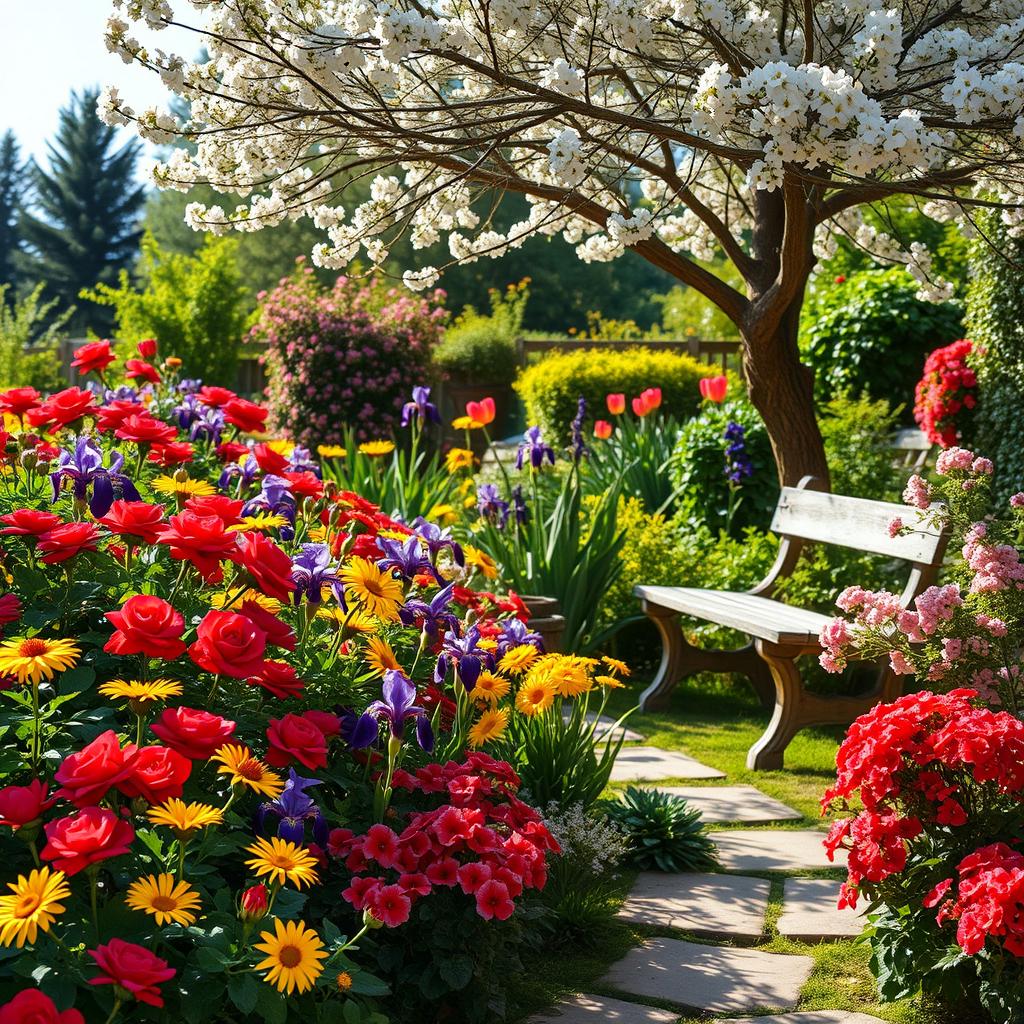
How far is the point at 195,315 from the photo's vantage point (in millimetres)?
15477

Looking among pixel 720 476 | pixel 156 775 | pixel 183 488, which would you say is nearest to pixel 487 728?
pixel 183 488

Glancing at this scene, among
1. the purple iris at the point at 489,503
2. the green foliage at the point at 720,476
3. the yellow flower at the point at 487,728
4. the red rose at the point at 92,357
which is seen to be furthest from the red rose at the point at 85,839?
the green foliage at the point at 720,476

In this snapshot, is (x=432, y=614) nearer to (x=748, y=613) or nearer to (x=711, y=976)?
(x=711, y=976)

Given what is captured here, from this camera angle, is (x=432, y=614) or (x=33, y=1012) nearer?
(x=33, y=1012)

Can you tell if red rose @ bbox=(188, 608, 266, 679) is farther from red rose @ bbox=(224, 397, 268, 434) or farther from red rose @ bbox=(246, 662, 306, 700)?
red rose @ bbox=(224, 397, 268, 434)

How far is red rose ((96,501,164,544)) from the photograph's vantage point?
90.7 inches

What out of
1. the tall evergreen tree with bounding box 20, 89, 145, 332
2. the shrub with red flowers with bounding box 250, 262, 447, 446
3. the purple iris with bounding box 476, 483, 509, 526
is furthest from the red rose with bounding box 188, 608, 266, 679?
the tall evergreen tree with bounding box 20, 89, 145, 332

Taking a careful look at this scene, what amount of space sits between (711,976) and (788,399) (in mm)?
3442

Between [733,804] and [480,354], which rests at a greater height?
[480,354]

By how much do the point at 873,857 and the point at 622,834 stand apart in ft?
4.03

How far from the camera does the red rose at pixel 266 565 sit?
85.3 inches

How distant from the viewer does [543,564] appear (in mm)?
5953

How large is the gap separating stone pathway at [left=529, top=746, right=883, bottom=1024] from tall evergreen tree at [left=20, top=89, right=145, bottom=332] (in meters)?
41.5

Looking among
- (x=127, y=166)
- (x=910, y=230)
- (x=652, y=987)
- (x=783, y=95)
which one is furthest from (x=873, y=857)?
(x=127, y=166)
